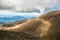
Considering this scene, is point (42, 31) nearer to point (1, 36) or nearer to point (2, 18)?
point (2, 18)

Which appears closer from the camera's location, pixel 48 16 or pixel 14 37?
pixel 14 37

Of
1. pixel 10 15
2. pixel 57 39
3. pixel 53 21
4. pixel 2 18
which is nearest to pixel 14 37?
pixel 57 39

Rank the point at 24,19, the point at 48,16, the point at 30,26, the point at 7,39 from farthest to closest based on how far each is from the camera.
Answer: the point at 24,19
the point at 48,16
the point at 30,26
the point at 7,39

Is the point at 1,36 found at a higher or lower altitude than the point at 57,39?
higher

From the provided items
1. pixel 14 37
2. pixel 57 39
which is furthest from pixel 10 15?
pixel 14 37

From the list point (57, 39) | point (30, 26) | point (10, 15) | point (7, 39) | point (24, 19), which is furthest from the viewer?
point (24, 19)

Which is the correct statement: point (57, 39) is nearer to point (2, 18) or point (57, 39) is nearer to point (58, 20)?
point (58, 20)

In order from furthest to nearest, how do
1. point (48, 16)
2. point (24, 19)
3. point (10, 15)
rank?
point (24, 19)
point (10, 15)
point (48, 16)

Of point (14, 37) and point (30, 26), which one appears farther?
point (30, 26)

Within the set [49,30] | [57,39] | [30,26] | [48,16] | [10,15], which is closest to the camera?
[57,39]
